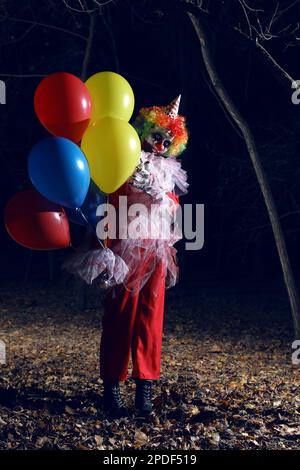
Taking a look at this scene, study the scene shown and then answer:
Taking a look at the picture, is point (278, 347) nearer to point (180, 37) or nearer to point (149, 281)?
point (149, 281)

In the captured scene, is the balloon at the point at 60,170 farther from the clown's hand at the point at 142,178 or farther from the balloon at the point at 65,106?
the clown's hand at the point at 142,178

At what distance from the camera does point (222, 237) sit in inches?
521

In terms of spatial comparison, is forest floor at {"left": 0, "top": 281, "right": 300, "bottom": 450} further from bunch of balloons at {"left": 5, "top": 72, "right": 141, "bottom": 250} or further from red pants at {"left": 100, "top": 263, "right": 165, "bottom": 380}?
bunch of balloons at {"left": 5, "top": 72, "right": 141, "bottom": 250}

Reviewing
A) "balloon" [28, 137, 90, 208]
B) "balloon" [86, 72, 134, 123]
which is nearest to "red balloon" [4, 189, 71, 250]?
"balloon" [28, 137, 90, 208]

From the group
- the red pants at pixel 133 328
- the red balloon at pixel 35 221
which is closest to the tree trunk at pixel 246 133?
the red pants at pixel 133 328

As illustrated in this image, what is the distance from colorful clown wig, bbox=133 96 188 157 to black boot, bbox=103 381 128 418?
4.93ft

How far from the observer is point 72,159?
478 cm

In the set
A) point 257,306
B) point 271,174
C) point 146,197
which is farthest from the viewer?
point 257,306

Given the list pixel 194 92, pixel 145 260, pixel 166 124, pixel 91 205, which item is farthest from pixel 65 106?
pixel 194 92

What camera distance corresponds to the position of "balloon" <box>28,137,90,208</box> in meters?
4.77

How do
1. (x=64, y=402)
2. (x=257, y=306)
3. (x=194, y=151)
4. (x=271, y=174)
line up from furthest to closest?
1. (x=194, y=151)
2. (x=257, y=306)
3. (x=271, y=174)
4. (x=64, y=402)

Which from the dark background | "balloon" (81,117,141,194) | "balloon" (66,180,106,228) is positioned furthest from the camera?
the dark background
